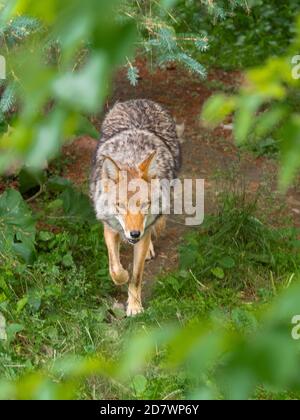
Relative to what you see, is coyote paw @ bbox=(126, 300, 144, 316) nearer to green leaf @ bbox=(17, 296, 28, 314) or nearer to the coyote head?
the coyote head

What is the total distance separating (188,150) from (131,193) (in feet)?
9.34

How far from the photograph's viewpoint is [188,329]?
1.11m

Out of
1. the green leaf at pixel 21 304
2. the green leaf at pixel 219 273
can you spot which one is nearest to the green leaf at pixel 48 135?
the green leaf at pixel 21 304

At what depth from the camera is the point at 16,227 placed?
19.4ft

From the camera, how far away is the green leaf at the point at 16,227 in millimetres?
5797

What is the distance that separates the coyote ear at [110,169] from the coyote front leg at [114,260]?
43 cm

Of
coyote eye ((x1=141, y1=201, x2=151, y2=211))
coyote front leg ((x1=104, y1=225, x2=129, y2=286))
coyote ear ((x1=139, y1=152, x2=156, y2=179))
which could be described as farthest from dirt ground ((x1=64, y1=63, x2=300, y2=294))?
coyote ear ((x1=139, y1=152, x2=156, y2=179))

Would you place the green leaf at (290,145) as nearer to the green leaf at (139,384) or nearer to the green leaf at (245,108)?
the green leaf at (245,108)

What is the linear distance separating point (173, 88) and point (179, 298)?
426cm

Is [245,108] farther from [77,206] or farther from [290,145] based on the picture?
[77,206]

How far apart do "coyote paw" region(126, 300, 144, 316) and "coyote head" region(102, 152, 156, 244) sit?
1.71ft

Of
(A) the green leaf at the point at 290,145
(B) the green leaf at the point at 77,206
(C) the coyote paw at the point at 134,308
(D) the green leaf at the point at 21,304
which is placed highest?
(A) the green leaf at the point at 290,145

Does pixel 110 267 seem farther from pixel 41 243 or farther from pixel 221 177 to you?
pixel 221 177
